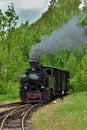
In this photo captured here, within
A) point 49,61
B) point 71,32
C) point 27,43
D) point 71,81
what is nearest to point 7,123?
point 71,32

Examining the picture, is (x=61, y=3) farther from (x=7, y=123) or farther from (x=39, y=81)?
(x=7, y=123)

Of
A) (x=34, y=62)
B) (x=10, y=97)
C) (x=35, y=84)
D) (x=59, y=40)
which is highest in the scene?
(x=59, y=40)

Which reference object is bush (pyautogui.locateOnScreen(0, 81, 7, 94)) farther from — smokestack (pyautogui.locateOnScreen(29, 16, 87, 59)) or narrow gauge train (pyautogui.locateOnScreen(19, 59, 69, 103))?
smokestack (pyautogui.locateOnScreen(29, 16, 87, 59))

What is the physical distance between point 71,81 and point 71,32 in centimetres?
2313

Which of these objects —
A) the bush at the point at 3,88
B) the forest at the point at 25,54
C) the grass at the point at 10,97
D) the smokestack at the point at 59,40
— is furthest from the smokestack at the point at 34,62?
the bush at the point at 3,88

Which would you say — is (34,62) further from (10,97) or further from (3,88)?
(3,88)

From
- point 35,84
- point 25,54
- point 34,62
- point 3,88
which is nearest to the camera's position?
point 34,62

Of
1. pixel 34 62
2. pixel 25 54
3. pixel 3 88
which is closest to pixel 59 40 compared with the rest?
pixel 34 62

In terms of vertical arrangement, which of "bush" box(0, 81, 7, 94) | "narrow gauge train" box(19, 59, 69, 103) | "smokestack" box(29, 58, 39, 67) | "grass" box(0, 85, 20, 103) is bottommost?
"grass" box(0, 85, 20, 103)

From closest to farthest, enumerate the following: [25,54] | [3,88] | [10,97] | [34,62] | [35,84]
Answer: [34,62]
[35,84]
[10,97]
[3,88]
[25,54]

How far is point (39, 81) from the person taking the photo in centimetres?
2914

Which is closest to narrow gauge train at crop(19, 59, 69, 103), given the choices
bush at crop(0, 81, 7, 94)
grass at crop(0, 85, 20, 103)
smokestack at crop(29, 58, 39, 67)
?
smokestack at crop(29, 58, 39, 67)

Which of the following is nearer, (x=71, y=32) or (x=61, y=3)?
(x=71, y=32)

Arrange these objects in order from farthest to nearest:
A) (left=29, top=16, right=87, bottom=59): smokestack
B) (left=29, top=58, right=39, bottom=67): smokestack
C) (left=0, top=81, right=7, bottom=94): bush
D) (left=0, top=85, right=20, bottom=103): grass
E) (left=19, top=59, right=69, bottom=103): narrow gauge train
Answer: (left=0, top=81, right=7, bottom=94): bush < (left=0, top=85, right=20, bottom=103): grass < (left=19, top=59, right=69, bottom=103): narrow gauge train < (left=29, top=58, right=39, bottom=67): smokestack < (left=29, top=16, right=87, bottom=59): smokestack
